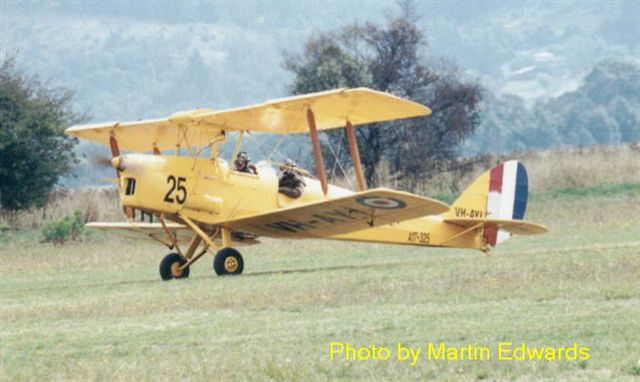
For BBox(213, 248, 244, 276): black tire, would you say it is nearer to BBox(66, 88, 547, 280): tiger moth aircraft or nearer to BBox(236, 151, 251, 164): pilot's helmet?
BBox(66, 88, 547, 280): tiger moth aircraft

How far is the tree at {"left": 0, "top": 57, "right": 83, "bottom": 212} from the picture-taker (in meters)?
34.4

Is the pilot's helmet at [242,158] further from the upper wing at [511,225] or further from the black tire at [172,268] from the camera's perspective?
the upper wing at [511,225]

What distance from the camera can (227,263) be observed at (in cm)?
1895

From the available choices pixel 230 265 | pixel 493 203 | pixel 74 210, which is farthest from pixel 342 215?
pixel 74 210

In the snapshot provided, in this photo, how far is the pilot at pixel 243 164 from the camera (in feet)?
64.7

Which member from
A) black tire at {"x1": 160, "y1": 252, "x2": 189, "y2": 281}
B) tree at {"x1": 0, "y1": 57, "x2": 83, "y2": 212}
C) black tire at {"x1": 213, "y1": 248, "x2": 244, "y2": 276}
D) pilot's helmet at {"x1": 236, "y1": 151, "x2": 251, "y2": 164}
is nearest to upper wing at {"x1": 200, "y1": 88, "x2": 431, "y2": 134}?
pilot's helmet at {"x1": 236, "y1": 151, "x2": 251, "y2": 164}

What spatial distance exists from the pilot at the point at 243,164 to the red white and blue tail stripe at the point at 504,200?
3.40m

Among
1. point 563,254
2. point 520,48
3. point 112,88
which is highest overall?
point 520,48

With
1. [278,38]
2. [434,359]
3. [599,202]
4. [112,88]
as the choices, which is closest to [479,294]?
[434,359]

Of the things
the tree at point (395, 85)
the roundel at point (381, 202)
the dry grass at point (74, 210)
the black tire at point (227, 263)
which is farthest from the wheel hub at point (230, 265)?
the tree at point (395, 85)

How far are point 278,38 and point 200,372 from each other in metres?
148

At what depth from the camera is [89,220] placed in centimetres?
3191

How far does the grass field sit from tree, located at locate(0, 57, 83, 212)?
12.5 metres

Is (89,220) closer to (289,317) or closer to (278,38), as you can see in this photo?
(289,317)
